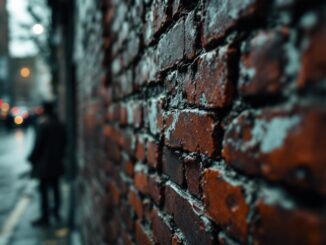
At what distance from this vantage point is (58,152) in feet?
17.4

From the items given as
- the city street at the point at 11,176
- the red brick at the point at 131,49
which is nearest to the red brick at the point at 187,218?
the red brick at the point at 131,49

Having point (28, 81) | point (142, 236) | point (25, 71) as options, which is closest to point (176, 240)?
point (142, 236)

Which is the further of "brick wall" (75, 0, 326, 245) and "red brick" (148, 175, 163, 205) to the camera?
"red brick" (148, 175, 163, 205)

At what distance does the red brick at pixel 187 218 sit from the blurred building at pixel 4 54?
32803 mm

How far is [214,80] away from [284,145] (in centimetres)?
23

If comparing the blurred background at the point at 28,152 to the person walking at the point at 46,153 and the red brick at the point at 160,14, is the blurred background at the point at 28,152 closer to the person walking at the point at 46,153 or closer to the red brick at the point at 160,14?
the person walking at the point at 46,153

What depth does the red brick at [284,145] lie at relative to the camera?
1.24 ft

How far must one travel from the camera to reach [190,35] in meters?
0.77

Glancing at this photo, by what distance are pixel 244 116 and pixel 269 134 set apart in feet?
0.26

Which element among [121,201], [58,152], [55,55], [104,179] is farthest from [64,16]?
[121,201]

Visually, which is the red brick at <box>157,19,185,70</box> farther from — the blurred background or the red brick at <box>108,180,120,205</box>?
the blurred background

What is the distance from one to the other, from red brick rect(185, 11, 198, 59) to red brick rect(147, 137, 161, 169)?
→ 33 cm

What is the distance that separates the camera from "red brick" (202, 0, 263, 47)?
0.51 m

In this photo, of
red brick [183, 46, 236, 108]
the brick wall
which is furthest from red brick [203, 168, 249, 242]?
red brick [183, 46, 236, 108]
